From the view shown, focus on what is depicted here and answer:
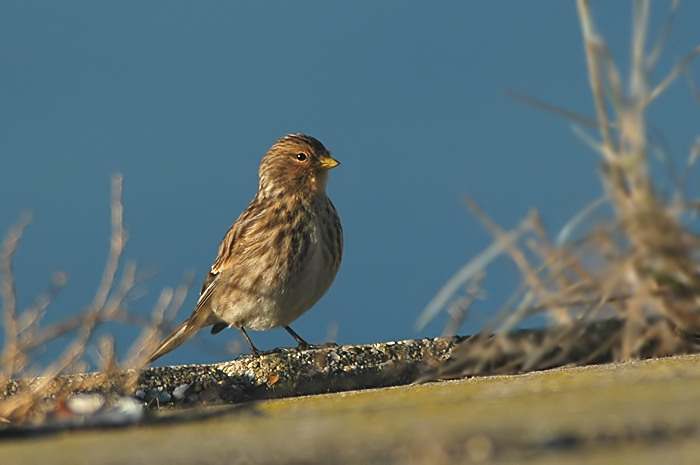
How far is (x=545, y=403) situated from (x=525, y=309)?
Result: 996 millimetres

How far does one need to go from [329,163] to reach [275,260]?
105 cm

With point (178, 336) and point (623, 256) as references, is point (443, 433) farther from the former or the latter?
point (178, 336)

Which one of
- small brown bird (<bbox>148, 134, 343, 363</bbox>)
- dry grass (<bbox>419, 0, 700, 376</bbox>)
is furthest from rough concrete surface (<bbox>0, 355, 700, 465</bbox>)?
small brown bird (<bbox>148, 134, 343, 363</bbox>)

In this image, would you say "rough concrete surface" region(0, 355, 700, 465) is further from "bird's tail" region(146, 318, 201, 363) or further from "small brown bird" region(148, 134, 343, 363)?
"bird's tail" region(146, 318, 201, 363)

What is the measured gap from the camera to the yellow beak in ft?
24.4

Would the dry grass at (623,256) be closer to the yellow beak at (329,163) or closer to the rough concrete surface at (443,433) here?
the rough concrete surface at (443,433)

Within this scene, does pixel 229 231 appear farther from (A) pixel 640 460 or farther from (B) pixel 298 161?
(A) pixel 640 460

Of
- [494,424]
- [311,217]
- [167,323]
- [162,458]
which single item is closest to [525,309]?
[494,424]

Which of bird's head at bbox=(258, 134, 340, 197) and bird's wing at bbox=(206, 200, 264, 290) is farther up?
bird's head at bbox=(258, 134, 340, 197)

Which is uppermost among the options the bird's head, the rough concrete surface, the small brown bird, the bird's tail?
the bird's head

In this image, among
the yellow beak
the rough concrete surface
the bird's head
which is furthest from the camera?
the yellow beak

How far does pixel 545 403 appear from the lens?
1.82m

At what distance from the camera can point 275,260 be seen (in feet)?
21.9

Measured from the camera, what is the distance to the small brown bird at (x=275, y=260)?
6.67 meters
